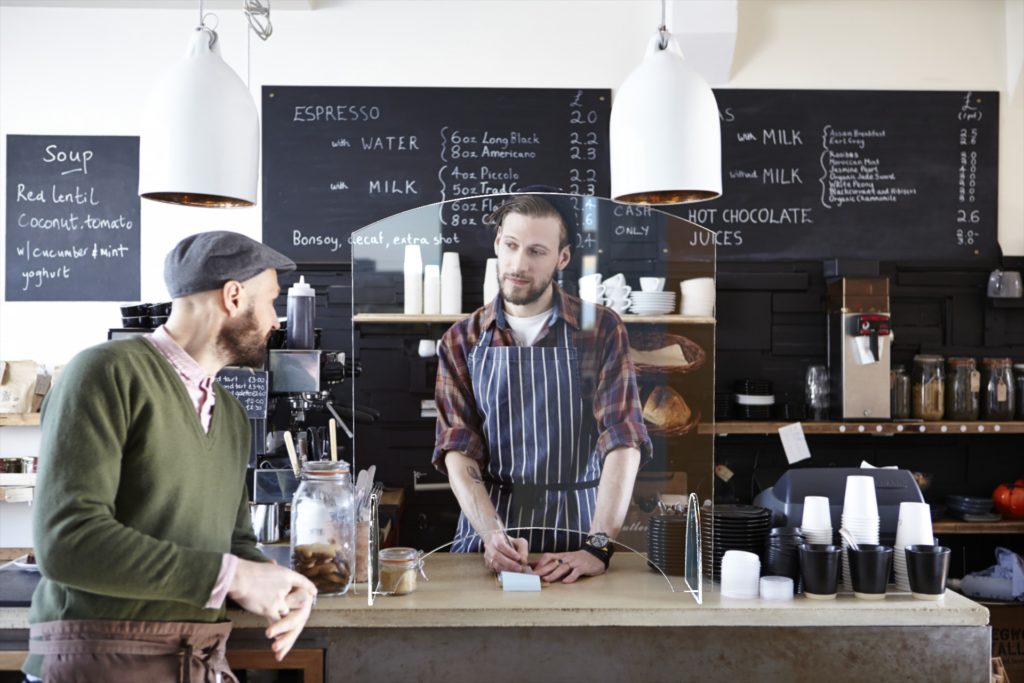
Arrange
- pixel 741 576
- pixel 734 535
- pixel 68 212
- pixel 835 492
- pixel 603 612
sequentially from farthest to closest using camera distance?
pixel 68 212, pixel 835 492, pixel 734 535, pixel 741 576, pixel 603 612

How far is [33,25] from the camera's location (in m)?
4.18

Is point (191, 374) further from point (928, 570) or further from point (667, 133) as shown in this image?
point (928, 570)

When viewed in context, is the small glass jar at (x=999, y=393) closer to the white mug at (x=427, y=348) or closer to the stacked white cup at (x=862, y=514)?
the stacked white cup at (x=862, y=514)

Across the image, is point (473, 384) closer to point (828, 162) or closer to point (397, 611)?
point (397, 611)

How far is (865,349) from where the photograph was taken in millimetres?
3973

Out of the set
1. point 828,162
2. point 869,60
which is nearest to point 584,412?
point 828,162

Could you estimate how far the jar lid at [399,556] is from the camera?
2.08 metres

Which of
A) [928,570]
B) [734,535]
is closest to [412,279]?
[734,535]

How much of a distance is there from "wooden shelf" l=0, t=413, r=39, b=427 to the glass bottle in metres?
2.37

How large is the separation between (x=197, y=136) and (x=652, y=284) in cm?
104

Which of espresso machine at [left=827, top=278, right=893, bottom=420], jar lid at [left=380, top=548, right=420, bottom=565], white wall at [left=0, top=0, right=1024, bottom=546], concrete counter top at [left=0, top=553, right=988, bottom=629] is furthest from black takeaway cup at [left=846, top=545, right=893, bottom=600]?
white wall at [left=0, top=0, right=1024, bottom=546]

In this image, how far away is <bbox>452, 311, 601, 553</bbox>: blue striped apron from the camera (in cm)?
206

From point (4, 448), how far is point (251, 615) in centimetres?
273

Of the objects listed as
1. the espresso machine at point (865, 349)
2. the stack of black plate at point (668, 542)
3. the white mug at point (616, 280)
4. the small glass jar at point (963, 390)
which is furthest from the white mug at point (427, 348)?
the small glass jar at point (963, 390)
